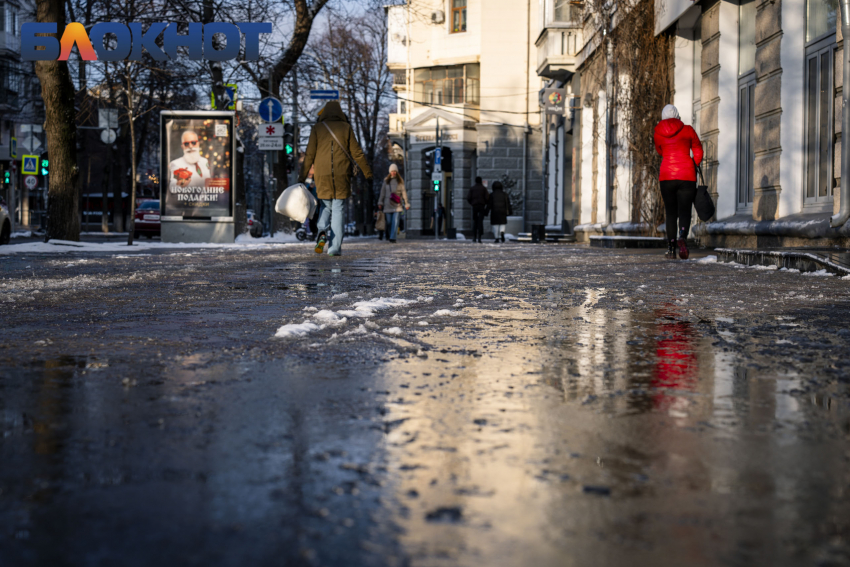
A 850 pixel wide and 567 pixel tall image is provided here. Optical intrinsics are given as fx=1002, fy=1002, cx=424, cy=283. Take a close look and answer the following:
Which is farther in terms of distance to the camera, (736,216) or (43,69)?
(43,69)

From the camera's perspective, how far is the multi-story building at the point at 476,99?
42.3 m

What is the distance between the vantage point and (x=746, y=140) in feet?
46.9

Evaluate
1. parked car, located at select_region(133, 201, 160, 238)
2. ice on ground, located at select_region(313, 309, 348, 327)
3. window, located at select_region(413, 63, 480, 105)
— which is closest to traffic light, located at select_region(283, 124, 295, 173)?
parked car, located at select_region(133, 201, 160, 238)

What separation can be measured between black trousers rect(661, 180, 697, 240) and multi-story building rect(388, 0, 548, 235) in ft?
94.3

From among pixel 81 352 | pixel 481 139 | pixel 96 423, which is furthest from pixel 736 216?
pixel 481 139

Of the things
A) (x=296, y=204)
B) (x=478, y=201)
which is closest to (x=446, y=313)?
(x=296, y=204)

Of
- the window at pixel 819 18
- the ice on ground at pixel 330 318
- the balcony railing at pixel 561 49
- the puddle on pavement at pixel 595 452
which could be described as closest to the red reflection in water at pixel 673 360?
the puddle on pavement at pixel 595 452

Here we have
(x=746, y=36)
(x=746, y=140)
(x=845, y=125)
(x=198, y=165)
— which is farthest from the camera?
(x=198, y=165)

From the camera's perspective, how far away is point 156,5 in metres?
21.5

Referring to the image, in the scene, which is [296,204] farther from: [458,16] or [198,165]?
[458,16]

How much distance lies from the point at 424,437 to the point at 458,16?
1734 inches

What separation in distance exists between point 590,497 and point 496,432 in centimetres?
62

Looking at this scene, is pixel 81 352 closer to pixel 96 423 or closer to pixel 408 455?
pixel 96 423

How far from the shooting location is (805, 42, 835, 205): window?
36.5 ft
